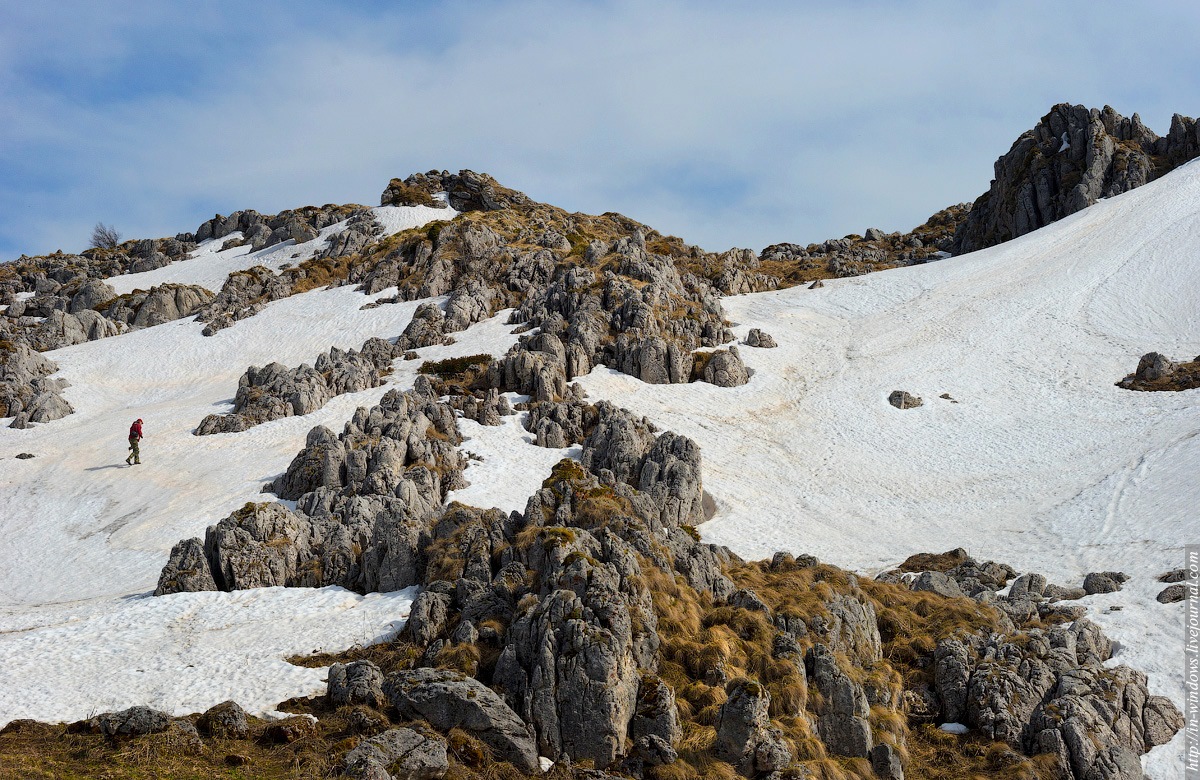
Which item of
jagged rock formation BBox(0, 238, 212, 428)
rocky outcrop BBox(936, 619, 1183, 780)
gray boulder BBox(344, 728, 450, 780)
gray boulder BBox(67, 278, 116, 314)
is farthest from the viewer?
gray boulder BBox(67, 278, 116, 314)

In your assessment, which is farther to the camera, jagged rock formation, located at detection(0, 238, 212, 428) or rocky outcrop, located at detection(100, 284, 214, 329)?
rocky outcrop, located at detection(100, 284, 214, 329)

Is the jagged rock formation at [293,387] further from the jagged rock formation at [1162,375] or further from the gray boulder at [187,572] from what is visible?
the jagged rock formation at [1162,375]

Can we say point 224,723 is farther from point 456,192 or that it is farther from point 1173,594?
point 456,192

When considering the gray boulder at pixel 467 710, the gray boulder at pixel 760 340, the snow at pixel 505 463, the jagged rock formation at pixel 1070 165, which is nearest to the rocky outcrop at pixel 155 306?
the snow at pixel 505 463

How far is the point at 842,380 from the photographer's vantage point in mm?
64188

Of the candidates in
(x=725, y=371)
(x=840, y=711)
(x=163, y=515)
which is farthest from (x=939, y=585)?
(x=163, y=515)

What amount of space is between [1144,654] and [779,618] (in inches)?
473

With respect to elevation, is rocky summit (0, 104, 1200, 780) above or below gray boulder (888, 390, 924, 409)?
below

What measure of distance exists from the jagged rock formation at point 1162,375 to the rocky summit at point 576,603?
24 centimetres

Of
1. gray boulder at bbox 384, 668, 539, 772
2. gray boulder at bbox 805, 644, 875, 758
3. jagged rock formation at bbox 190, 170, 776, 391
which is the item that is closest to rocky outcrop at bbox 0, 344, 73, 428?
jagged rock formation at bbox 190, 170, 776, 391

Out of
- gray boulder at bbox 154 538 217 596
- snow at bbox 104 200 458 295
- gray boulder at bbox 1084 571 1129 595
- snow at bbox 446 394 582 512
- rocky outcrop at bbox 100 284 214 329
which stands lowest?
gray boulder at bbox 1084 571 1129 595

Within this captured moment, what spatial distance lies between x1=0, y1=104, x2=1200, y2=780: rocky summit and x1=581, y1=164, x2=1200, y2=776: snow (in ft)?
3.90

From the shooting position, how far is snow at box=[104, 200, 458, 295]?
10431cm

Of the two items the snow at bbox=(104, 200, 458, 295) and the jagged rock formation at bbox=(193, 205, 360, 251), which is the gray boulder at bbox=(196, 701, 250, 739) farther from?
the jagged rock formation at bbox=(193, 205, 360, 251)
